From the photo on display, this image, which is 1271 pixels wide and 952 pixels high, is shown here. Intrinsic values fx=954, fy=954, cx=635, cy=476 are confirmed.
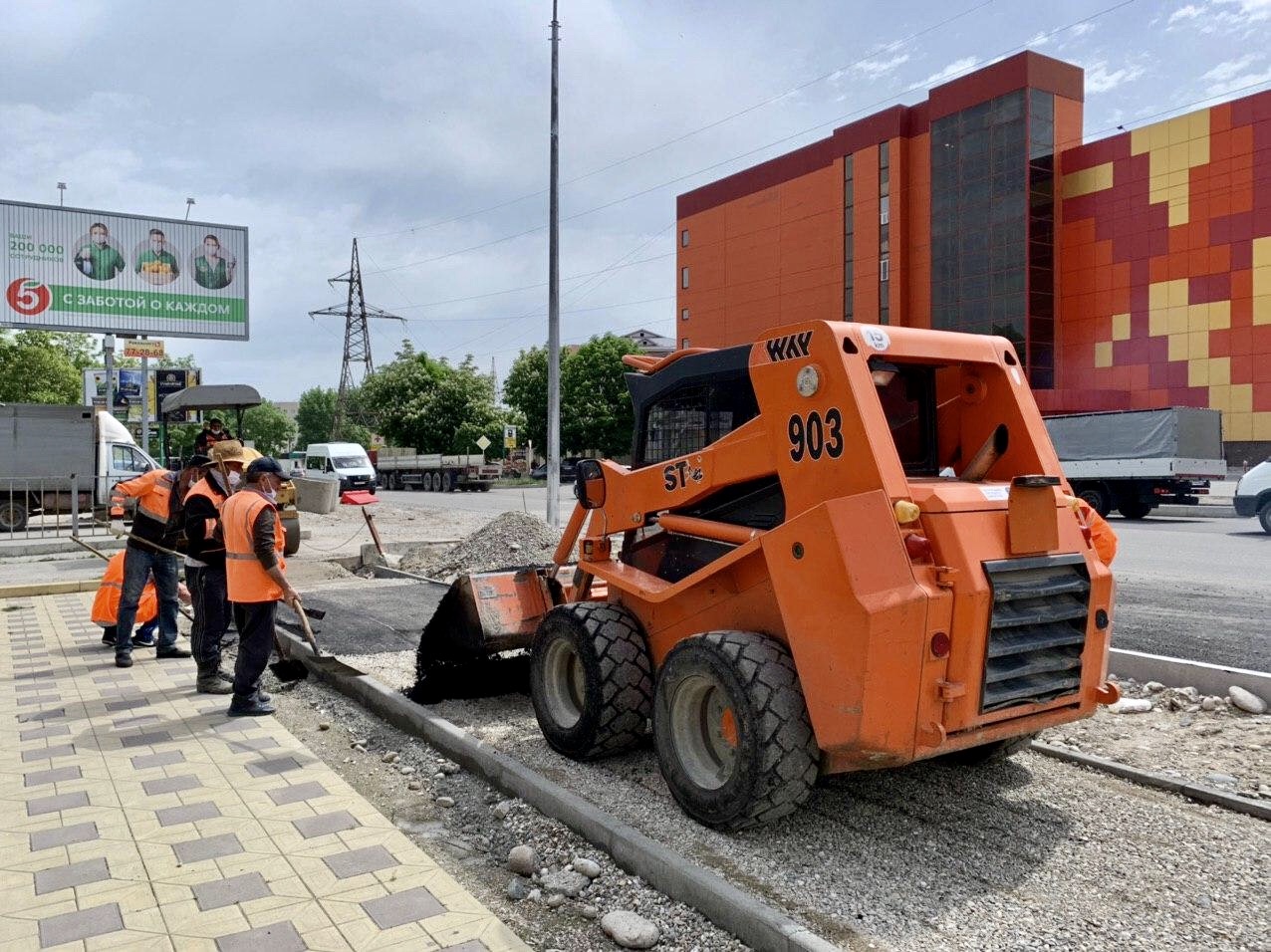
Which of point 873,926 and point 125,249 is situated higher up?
point 125,249

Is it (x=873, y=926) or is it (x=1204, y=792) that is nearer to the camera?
(x=873, y=926)

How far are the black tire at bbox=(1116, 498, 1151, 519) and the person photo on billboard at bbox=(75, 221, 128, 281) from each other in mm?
25645

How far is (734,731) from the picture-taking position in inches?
156

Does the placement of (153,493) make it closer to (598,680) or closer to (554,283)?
(598,680)

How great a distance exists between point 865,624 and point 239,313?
85.3 ft

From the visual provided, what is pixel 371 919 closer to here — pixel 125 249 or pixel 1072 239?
pixel 125 249

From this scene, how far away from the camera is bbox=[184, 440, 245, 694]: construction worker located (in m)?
6.54

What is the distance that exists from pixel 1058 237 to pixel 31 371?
43396 mm

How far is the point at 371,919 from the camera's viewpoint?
342cm

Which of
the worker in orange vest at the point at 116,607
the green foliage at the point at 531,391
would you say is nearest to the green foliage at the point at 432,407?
the green foliage at the point at 531,391

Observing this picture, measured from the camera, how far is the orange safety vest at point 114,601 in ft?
26.6

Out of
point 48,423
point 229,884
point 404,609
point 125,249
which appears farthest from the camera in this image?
point 125,249

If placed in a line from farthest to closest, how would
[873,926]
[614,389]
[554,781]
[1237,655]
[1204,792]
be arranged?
[614,389], [1237,655], [554,781], [1204,792], [873,926]

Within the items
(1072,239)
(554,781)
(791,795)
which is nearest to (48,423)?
(554,781)
